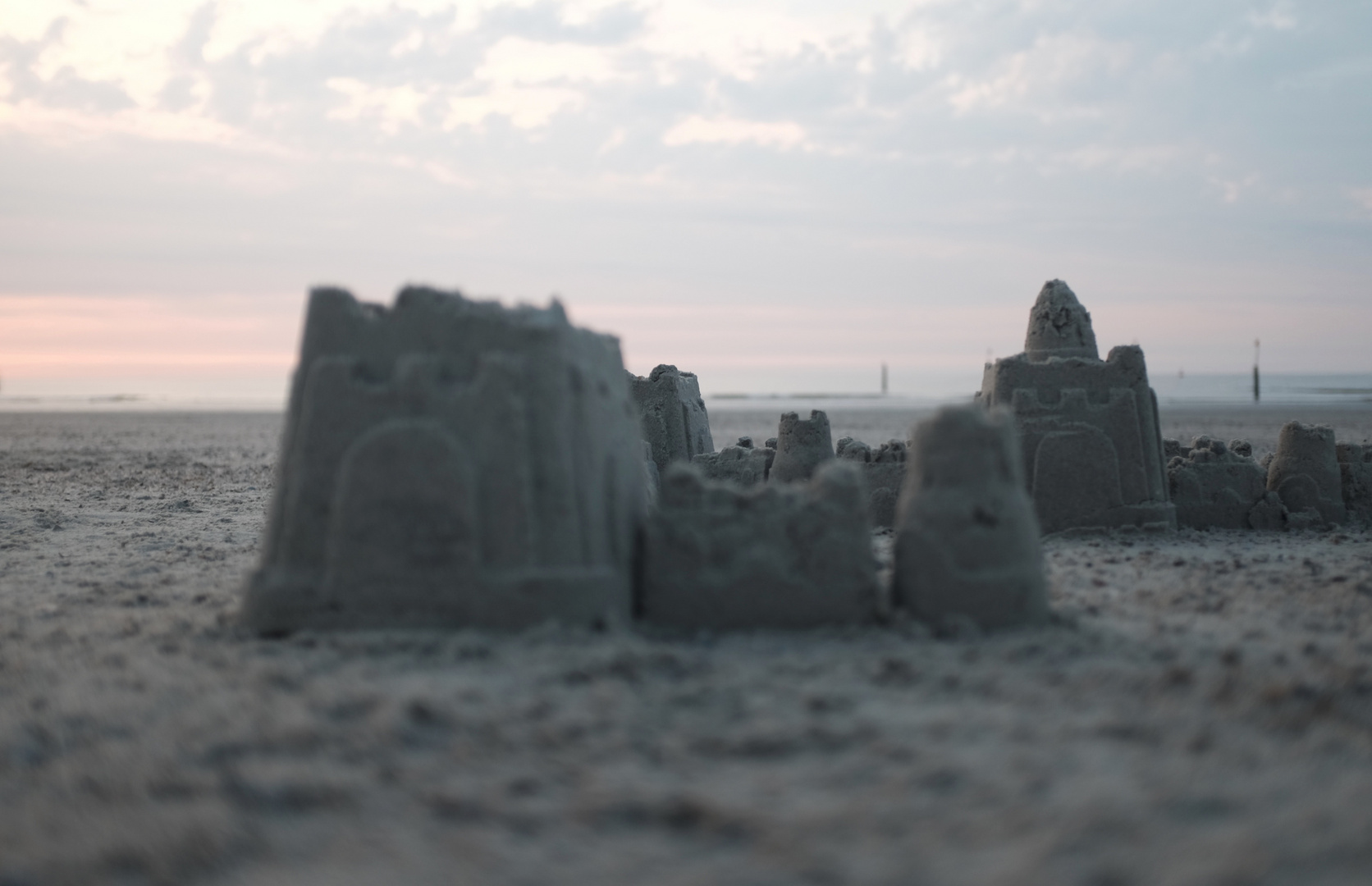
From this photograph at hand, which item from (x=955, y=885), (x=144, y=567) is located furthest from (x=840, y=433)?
(x=955, y=885)

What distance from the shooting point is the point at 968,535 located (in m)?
4.72

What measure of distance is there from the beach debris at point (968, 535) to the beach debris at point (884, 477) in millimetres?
3993

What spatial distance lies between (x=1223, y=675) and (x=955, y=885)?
2.10m

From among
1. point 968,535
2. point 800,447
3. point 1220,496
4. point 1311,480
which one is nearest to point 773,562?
point 968,535

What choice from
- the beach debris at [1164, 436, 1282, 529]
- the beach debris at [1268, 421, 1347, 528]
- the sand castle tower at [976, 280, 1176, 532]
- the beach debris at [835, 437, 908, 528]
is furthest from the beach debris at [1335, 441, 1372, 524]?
the beach debris at [835, 437, 908, 528]

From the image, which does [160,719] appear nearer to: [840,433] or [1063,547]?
[1063,547]

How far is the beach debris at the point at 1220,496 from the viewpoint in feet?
29.0

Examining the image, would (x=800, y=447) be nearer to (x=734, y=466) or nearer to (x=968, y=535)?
(x=734, y=466)

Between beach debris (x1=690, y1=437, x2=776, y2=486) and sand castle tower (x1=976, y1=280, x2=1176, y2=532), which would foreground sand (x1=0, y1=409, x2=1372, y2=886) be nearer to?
sand castle tower (x1=976, y1=280, x2=1176, y2=532)

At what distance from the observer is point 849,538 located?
478 centimetres

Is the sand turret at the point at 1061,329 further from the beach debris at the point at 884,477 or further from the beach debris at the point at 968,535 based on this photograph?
the beach debris at the point at 968,535

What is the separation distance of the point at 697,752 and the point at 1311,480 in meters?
7.70

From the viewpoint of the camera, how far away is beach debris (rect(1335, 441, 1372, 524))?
902 centimetres

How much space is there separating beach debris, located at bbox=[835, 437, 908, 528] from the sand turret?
1.38 m
